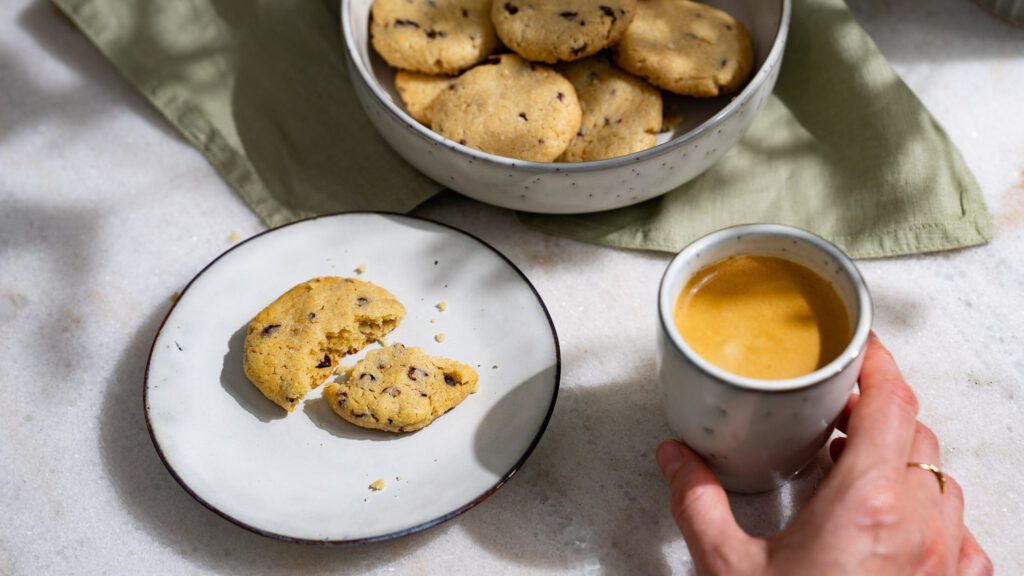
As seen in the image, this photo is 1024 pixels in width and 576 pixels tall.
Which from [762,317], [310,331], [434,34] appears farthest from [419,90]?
[762,317]

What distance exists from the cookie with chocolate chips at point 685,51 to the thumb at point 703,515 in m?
0.52

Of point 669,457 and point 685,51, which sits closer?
point 669,457

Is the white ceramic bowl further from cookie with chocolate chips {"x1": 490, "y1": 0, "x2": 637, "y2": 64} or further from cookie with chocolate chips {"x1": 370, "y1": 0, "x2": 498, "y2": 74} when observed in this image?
cookie with chocolate chips {"x1": 490, "y1": 0, "x2": 637, "y2": 64}

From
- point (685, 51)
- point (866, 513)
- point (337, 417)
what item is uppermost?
point (685, 51)

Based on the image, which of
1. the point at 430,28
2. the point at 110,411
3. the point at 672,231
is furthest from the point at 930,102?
the point at 110,411

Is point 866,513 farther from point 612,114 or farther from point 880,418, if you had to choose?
point 612,114

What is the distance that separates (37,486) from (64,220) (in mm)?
437

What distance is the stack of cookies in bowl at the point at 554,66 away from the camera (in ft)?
4.33

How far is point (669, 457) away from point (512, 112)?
0.51 m

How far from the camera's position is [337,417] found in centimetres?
118

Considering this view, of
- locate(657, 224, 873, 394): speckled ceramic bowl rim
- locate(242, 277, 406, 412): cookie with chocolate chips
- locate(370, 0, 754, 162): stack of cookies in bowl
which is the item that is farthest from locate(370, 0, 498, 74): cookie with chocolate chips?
locate(657, 224, 873, 394): speckled ceramic bowl rim

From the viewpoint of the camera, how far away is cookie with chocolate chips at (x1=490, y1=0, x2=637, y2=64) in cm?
132

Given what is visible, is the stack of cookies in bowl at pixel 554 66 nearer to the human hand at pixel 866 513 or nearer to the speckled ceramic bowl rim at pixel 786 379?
the speckled ceramic bowl rim at pixel 786 379

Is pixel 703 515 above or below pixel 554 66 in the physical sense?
below
